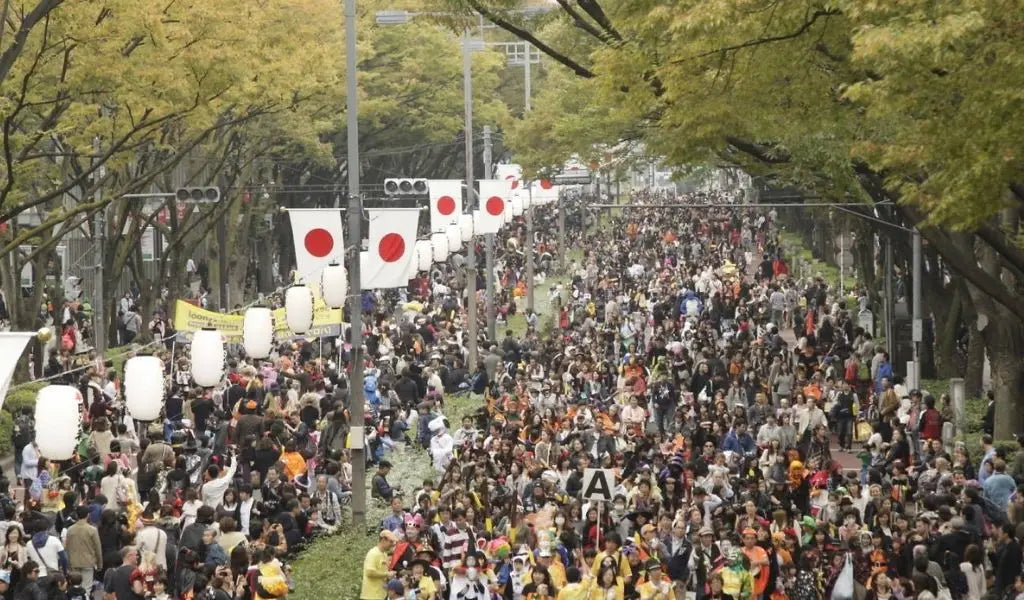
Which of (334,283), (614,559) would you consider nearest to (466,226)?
(334,283)

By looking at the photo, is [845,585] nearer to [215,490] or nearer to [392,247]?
[215,490]

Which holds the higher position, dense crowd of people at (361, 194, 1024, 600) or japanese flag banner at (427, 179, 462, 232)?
japanese flag banner at (427, 179, 462, 232)

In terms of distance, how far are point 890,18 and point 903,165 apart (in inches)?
91.5

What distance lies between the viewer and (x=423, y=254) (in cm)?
3716

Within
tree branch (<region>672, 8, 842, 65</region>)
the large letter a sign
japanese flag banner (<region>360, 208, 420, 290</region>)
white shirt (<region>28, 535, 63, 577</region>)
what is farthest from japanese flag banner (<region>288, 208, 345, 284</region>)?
tree branch (<region>672, 8, 842, 65</region>)

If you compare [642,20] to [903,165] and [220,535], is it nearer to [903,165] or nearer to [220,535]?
[903,165]

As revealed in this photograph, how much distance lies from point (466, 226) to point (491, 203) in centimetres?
182

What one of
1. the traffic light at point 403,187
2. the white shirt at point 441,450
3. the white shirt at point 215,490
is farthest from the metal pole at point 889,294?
the white shirt at point 215,490

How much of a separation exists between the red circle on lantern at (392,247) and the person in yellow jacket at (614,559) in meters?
→ 10.7

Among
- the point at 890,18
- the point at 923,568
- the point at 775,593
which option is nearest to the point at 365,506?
the point at 775,593

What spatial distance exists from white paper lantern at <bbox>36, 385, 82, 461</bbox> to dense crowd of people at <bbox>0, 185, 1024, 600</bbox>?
3.94 ft

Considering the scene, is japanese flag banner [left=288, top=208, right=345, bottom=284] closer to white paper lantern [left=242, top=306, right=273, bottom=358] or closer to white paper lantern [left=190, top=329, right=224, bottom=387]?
white paper lantern [left=242, top=306, right=273, bottom=358]

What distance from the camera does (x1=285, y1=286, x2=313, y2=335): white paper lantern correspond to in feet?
82.4

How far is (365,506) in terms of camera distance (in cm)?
2402
